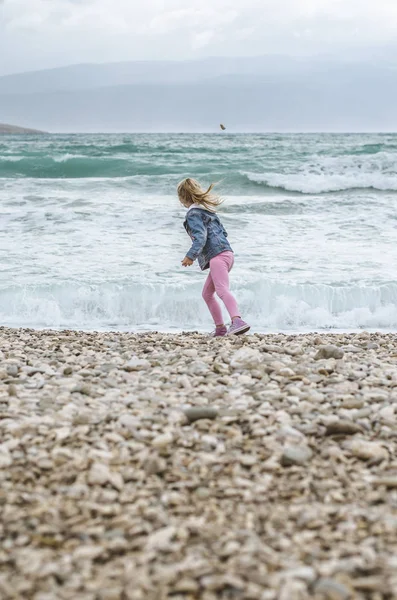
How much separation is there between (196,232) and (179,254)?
397 centimetres

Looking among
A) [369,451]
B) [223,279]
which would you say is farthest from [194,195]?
[369,451]

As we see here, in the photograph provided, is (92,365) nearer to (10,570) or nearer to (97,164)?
(10,570)

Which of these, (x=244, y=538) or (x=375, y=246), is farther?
(x=375, y=246)

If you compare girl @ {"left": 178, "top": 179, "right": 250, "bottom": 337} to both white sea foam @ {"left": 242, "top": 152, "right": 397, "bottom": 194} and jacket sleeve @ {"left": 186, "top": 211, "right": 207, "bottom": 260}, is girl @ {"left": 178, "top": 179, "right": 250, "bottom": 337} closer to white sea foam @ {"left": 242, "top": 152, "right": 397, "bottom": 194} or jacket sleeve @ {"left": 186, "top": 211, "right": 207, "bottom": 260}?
jacket sleeve @ {"left": 186, "top": 211, "right": 207, "bottom": 260}

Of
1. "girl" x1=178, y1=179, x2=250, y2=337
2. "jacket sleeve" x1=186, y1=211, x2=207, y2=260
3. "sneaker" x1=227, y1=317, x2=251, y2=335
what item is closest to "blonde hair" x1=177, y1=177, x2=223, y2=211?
"girl" x1=178, y1=179, x2=250, y2=337

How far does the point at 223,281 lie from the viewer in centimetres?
601

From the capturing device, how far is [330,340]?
5.74m

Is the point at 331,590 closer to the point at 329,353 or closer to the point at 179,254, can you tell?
the point at 329,353

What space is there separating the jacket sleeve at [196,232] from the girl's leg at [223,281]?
211 mm

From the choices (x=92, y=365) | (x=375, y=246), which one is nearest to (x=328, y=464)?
(x=92, y=365)

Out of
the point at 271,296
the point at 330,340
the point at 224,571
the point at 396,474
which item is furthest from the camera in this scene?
the point at 271,296

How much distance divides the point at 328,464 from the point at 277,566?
0.77 meters

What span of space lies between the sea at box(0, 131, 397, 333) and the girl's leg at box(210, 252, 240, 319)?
1411mm

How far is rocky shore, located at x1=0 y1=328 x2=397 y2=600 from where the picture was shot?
81.7 inches
